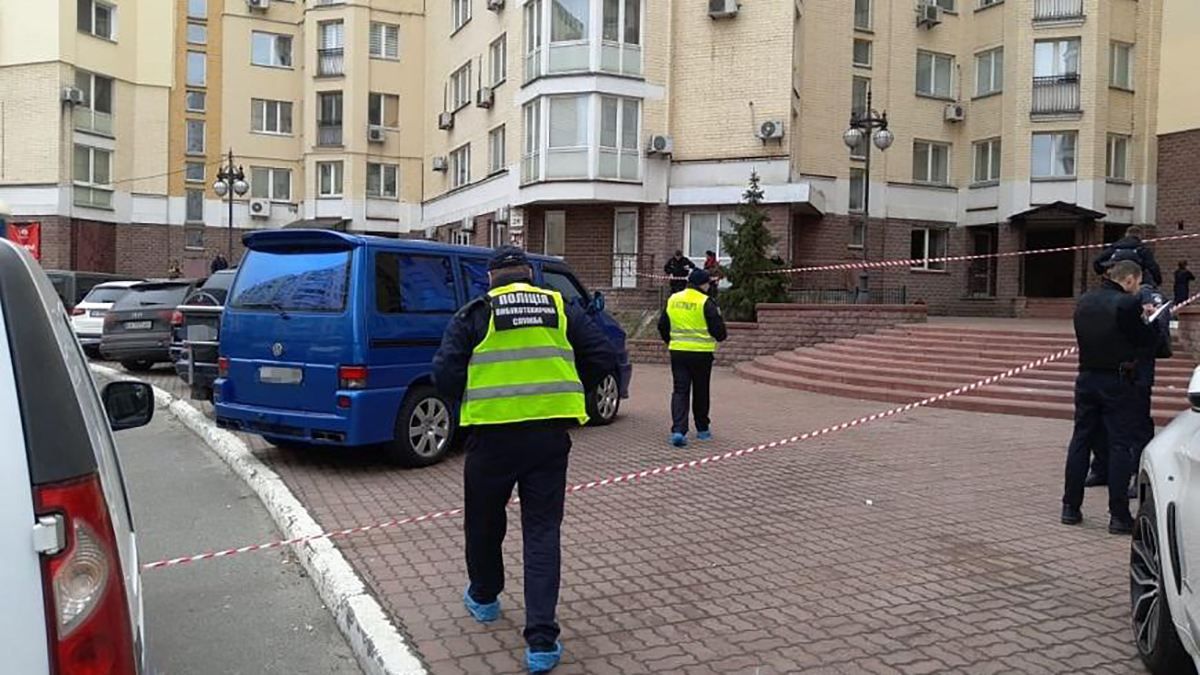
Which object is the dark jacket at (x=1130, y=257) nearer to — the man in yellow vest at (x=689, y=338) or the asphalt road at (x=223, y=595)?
the man in yellow vest at (x=689, y=338)

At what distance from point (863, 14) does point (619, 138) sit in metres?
10.1

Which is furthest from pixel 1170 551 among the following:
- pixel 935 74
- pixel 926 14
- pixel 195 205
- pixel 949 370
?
pixel 195 205

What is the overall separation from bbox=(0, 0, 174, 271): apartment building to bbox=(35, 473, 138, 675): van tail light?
123 feet

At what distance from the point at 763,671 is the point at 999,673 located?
0.99 metres

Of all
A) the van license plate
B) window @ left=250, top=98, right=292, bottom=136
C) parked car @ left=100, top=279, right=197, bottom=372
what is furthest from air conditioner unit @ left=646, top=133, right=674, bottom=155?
window @ left=250, top=98, right=292, bottom=136

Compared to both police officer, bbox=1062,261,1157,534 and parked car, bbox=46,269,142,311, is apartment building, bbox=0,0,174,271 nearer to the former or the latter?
parked car, bbox=46,269,142,311

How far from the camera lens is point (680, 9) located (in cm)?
2742

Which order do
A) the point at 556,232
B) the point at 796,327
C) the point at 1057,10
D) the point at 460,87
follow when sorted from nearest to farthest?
the point at 796,327, the point at 556,232, the point at 1057,10, the point at 460,87

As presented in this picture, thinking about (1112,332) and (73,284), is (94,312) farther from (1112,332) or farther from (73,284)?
(1112,332)

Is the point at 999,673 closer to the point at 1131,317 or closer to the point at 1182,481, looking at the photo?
the point at 1182,481

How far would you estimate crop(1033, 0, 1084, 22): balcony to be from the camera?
99.8 ft

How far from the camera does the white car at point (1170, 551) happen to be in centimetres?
340

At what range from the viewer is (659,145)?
2681 cm

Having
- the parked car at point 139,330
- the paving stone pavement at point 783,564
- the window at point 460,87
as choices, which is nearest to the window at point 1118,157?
the window at point 460,87
